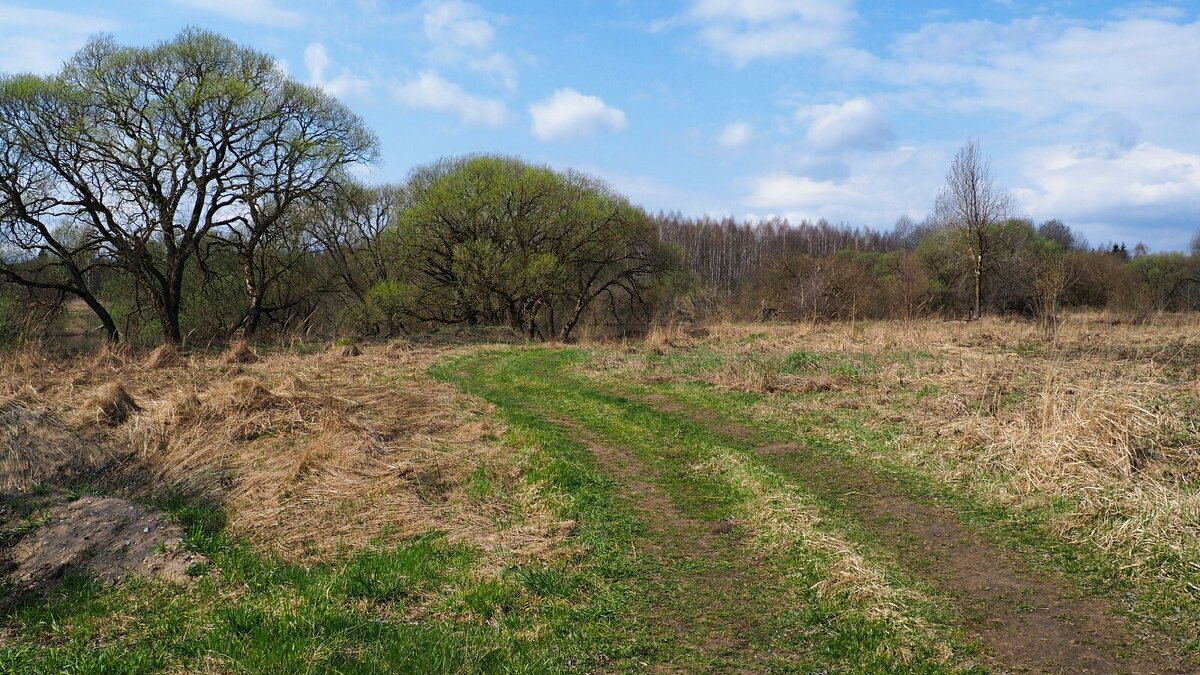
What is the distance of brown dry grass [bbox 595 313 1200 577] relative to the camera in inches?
205

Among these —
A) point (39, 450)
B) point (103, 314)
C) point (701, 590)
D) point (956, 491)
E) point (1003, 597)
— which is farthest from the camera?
point (103, 314)

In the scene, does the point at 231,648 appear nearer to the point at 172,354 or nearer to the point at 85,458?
the point at 85,458

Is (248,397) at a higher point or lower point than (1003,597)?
higher

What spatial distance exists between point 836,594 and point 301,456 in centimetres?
548

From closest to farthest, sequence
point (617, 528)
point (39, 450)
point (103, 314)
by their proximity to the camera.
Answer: point (617, 528), point (39, 450), point (103, 314)

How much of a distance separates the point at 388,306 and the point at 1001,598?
27.0m

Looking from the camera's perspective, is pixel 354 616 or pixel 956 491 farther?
pixel 956 491

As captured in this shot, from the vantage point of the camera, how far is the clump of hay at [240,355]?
14.7 metres

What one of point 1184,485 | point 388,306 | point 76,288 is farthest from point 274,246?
point 1184,485

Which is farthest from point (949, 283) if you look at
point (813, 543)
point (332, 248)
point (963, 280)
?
point (813, 543)

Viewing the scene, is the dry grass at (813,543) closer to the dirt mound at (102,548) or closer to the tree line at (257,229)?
the dirt mound at (102,548)

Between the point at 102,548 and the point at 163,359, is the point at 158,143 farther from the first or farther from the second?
the point at 102,548

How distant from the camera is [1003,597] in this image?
172 inches

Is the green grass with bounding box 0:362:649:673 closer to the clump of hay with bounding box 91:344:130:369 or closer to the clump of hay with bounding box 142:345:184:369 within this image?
the clump of hay with bounding box 142:345:184:369
